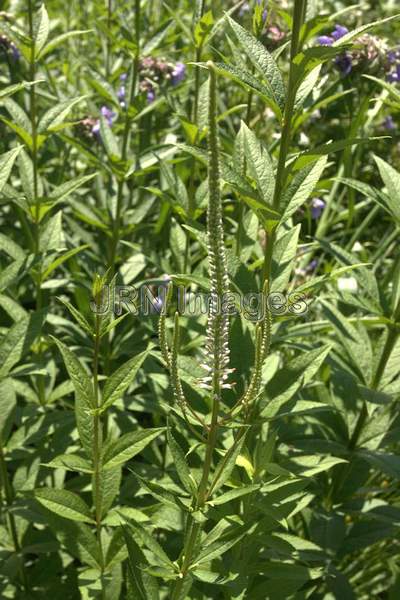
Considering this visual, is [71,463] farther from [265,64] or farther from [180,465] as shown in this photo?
[265,64]

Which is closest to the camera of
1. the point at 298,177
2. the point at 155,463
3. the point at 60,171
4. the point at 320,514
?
the point at 298,177

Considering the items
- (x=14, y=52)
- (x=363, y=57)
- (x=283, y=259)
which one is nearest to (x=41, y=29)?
(x=14, y=52)

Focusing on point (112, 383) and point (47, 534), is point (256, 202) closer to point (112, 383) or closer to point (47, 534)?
point (112, 383)

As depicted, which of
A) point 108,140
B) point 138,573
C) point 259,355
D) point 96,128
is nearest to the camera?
point 259,355

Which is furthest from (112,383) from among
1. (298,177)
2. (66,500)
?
(298,177)

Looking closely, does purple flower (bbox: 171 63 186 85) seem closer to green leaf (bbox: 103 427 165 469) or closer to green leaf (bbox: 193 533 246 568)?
green leaf (bbox: 103 427 165 469)

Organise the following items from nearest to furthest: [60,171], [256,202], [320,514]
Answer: [256,202], [320,514], [60,171]
